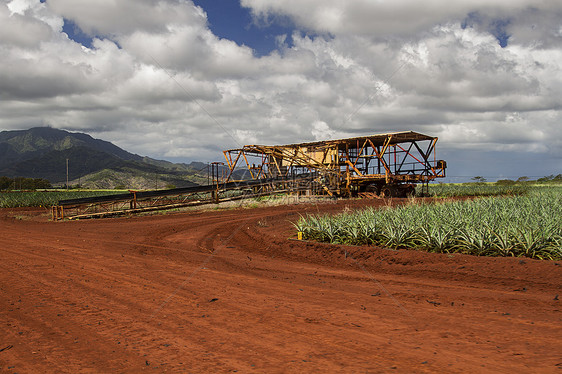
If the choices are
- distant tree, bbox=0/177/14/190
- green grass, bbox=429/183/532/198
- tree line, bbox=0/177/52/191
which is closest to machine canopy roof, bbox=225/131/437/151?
green grass, bbox=429/183/532/198

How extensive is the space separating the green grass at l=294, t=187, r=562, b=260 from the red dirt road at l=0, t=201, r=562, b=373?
565 mm

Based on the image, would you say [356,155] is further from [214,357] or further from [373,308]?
[214,357]

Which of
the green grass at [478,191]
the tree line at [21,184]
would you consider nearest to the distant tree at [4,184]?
the tree line at [21,184]

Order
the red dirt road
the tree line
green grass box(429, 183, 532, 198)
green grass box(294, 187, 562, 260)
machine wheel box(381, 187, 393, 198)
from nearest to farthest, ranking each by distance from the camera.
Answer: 1. the red dirt road
2. green grass box(294, 187, 562, 260)
3. machine wheel box(381, 187, 393, 198)
4. green grass box(429, 183, 532, 198)
5. the tree line

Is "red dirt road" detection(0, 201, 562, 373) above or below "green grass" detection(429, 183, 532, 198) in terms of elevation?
below

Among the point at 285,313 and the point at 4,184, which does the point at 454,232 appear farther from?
the point at 4,184

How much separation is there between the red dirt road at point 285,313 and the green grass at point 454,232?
56 centimetres

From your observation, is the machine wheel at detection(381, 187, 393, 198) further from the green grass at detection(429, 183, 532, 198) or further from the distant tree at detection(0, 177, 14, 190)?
the distant tree at detection(0, 177, 14, 190)

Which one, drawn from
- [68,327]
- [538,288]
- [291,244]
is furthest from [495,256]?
[68,327]

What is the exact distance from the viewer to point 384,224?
9.78 metres

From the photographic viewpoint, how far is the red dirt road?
383cm

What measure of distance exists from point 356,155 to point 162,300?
26557mm

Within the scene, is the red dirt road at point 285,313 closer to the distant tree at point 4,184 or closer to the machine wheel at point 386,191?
the machine wheel at point 386,191

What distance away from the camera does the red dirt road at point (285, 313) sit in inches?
151
